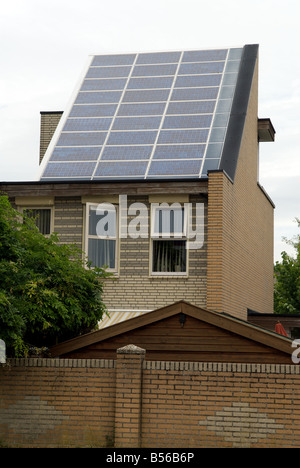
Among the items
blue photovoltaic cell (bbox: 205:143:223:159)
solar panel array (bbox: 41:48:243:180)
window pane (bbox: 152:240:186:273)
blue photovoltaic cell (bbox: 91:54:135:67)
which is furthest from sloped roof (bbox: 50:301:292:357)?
blue photovoltaic cell (bbox: 91:54:135:67)

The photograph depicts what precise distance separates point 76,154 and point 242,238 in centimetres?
594

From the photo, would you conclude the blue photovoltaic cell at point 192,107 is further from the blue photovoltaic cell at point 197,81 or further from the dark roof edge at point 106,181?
the dark roof edge at point 106,181

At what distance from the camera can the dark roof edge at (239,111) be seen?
69.4 ft

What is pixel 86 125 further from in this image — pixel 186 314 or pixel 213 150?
pixel 186 314

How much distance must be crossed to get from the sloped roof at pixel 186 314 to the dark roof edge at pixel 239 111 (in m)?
6.97

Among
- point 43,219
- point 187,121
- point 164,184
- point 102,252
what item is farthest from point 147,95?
point 102,252

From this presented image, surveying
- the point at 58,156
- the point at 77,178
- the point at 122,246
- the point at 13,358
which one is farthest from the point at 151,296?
the point at 13,358

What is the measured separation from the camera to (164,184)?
64.8ft

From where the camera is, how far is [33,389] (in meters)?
12.7

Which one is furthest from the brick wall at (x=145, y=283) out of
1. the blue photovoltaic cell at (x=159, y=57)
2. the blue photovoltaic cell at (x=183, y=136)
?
the blue photovoltaic cell at (x=159, y=57)

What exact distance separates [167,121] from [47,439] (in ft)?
43.5
